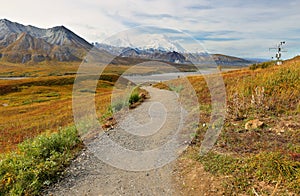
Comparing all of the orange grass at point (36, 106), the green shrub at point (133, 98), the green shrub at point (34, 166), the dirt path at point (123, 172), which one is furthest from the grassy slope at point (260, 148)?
the orange grass at point (36, 106)

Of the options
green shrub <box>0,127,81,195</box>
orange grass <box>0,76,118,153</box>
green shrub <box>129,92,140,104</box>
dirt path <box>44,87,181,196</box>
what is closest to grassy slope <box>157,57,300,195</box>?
dirt path <box>44,87,181,196</box>

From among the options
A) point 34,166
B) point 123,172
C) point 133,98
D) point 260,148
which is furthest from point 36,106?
point 260,148

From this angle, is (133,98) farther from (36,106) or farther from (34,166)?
(36,106)

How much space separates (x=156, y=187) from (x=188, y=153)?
190cm

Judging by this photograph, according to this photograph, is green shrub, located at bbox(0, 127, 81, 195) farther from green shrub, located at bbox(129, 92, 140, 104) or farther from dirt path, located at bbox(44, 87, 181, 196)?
green shrub, located at bbox(129, 92, 140, 104)

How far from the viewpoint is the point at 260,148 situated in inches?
263

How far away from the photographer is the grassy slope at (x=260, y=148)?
16.9ft

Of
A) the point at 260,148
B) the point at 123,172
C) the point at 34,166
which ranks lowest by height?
the point at 123,172

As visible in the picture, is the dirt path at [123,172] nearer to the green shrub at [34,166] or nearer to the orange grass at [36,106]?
the green shrub at [34,166]

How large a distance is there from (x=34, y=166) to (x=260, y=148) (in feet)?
20.0

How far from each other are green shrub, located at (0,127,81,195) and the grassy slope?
12.7 ft

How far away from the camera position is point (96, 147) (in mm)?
8508

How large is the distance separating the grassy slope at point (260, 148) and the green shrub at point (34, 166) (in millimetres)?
3861

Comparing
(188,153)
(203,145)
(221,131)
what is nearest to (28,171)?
(188,153)
